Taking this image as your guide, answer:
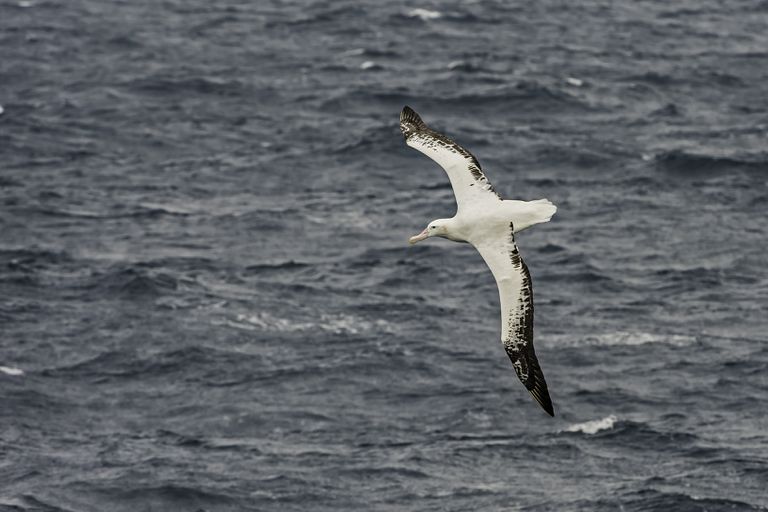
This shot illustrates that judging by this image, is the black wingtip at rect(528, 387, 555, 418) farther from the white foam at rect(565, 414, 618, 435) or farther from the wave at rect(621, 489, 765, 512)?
the white foam at rect(565, 414, 618, 435)

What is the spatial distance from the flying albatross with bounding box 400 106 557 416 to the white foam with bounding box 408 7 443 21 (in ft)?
186

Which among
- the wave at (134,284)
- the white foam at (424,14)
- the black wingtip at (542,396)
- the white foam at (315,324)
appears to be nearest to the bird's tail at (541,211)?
the black wingtip at (542,396)

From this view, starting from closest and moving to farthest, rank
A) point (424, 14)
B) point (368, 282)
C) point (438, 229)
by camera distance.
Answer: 1. point (438, 229)
2. point (368, 282)
3. point (424, 14)

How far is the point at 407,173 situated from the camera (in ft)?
200

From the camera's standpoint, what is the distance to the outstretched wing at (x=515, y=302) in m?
27.9

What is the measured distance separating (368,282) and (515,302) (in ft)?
80.2

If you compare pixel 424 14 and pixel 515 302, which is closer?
pixel 515 302

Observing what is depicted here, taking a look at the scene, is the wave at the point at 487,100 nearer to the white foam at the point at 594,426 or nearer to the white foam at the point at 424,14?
the white foam at the point at 424,14

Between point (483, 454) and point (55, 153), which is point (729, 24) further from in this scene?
point (483, 454)

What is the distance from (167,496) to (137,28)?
151 ft

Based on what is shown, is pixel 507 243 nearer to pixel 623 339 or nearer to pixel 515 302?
pixel 515 302

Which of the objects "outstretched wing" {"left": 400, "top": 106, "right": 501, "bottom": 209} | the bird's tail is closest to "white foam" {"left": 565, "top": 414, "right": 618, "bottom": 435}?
"outstretched wing" {"left": 400, "top": 106, "right": 501, "bottom": 209}

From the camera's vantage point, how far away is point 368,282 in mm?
52250

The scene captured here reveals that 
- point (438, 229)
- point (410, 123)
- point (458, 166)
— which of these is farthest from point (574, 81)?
point (438, 229)
